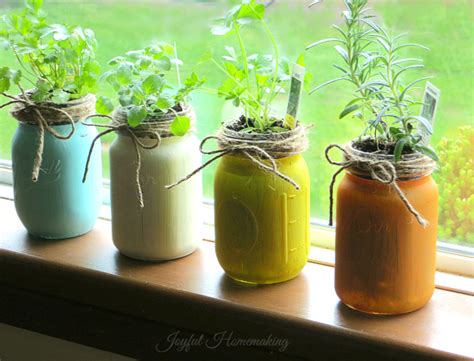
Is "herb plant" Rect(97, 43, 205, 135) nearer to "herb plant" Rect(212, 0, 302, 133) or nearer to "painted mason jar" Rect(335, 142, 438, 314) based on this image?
"herb plant" Rect(212, 0, 302, 133)

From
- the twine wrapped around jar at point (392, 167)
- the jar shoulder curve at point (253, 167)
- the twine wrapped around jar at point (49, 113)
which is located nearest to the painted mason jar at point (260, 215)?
the jar shoulder curve at point (253, 167)

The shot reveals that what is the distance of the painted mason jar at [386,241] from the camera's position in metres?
0.91

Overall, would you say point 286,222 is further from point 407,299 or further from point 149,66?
point 149,66

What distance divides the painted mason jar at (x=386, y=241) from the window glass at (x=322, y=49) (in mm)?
144

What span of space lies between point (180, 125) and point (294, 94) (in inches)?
6.0

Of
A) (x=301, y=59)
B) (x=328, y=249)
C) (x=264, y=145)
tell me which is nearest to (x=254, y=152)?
(x=264, y=145)

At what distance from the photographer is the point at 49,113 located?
3.70ft

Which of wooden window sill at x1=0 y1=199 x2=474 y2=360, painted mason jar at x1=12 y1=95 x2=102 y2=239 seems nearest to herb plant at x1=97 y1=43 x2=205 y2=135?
painted mason jar at x1=12 y1=95 x2=102 y2=239

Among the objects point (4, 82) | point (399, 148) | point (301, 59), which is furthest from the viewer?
point (4, 82)

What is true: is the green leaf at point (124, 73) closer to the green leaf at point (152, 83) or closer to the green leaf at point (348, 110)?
the green leaf at point (152, 83)

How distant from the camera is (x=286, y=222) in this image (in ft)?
3.30

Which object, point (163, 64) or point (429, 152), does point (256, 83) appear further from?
point (429, 152)

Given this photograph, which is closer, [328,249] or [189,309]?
[189,309]

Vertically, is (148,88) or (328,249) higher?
(148,88)
